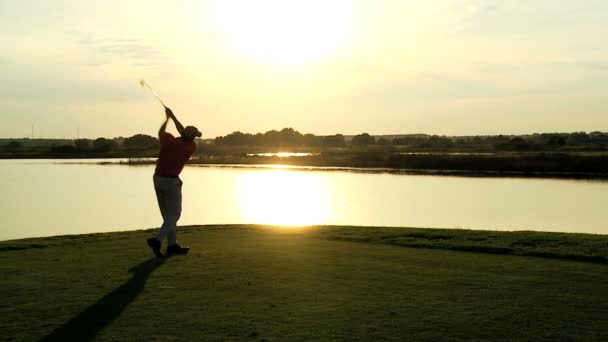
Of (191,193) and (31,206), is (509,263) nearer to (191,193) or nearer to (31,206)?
(31,206)

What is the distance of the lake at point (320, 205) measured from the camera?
25891mm

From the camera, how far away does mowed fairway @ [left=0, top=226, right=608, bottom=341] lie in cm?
647

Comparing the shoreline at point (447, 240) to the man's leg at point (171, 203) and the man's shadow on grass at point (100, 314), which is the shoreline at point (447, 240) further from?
the man's shadow on grass at point (100, 314)

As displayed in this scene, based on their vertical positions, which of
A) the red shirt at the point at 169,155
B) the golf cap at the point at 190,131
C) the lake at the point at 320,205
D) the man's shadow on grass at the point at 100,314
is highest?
the golf cap at the point at 190,131

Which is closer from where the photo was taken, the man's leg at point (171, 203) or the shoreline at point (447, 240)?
the man's leg at point (171, 203)

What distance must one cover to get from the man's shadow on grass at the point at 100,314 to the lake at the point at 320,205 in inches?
493

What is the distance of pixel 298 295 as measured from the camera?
7.95 m

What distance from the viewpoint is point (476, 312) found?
7.15 meters

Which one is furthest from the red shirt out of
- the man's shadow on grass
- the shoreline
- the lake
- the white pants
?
the lake

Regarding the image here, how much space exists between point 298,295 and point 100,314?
94.5 inches

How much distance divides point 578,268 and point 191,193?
113ft

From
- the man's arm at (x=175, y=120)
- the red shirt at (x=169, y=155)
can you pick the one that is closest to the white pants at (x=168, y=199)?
the red shirt at (x=169, y=155)

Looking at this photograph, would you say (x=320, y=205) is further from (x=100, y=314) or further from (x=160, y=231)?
(x=100, y=314)

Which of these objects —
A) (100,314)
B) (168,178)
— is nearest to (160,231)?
(168,178)
